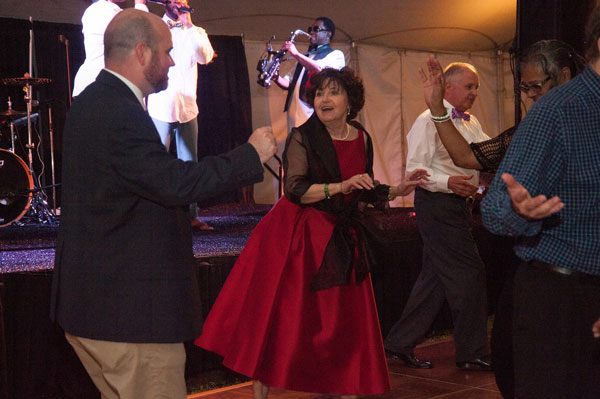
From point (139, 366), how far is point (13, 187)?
5708 millimetres

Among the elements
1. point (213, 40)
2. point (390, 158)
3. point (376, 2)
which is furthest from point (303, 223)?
point (390, 158)

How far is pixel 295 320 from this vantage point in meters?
3.52

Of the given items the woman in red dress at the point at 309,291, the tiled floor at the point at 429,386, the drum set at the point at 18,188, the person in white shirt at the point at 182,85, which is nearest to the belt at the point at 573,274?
the woman in red dress at the point at 309,291

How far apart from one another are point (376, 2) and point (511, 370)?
291 inches

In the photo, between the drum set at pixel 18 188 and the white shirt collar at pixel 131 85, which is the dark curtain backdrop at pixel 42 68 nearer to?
the drum set at pixel 18 188

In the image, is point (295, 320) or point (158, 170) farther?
point (295, 320)

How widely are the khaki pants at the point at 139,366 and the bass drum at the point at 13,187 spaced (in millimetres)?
A: 5239

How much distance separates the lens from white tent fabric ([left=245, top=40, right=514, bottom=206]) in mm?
10172

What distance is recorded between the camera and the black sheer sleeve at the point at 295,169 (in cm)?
352

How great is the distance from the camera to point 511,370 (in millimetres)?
2223

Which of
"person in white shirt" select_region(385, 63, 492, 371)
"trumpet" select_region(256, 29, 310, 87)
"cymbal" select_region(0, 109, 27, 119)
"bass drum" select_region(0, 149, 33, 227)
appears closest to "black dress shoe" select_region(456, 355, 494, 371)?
"person in white shirt" select_region(385, 63, 492, 371)

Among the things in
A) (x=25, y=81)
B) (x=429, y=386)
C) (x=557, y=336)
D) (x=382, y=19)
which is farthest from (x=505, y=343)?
(x=382, y=19)

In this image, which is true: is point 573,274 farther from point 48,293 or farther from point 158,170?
point 48,293

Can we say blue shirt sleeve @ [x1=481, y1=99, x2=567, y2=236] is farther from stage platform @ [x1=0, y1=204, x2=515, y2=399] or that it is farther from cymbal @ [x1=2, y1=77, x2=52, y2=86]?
cymbal @ [x1=2, y1=77, x2=52, y2=86]
